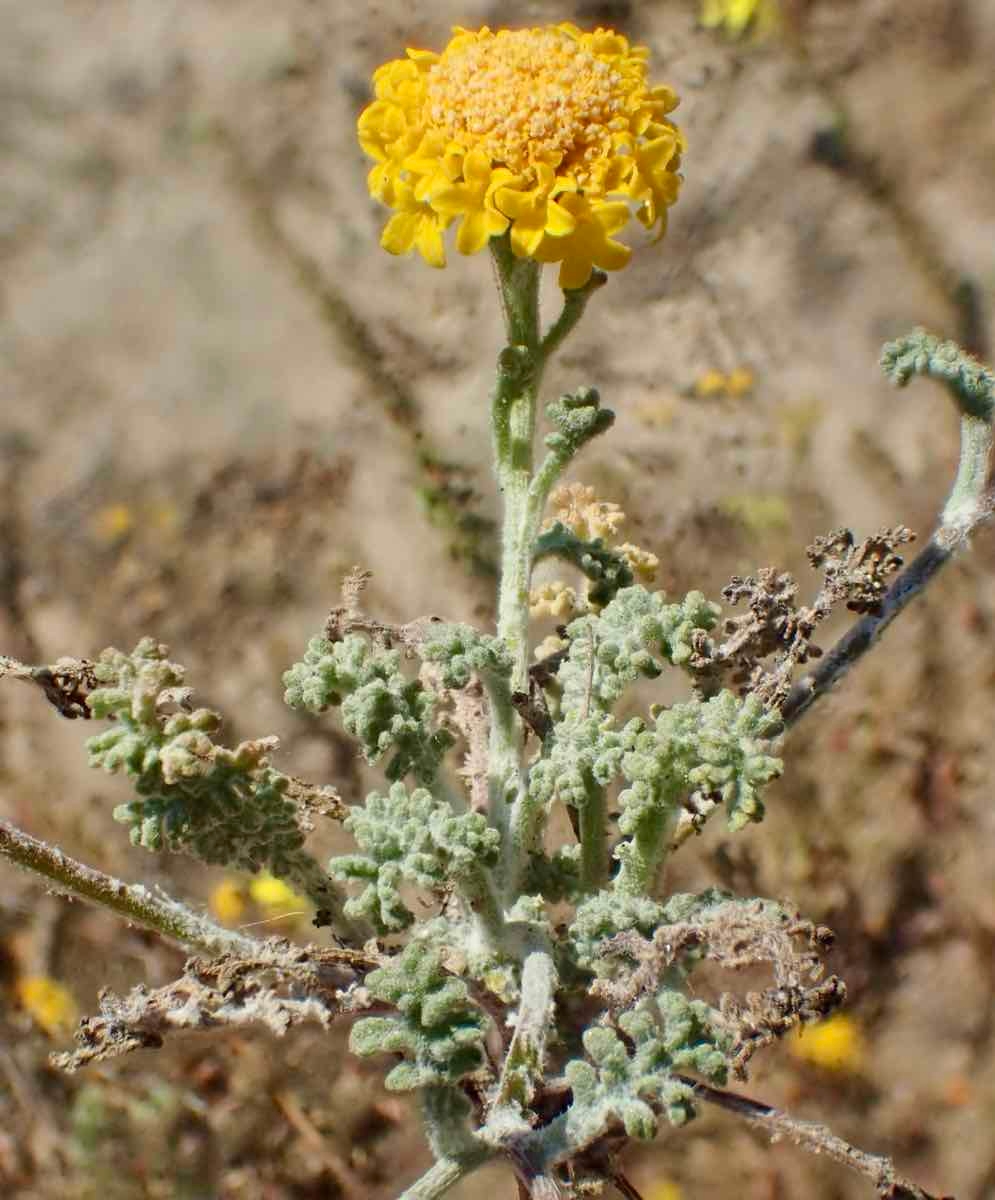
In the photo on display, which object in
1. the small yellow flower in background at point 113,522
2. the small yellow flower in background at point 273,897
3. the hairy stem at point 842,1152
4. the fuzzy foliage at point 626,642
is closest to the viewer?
the hairy stem at point 842,1152

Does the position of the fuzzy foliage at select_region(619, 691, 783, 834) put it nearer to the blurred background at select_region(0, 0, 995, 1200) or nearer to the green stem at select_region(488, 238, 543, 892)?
the green stem at select_region(488, 238, 543, 892)

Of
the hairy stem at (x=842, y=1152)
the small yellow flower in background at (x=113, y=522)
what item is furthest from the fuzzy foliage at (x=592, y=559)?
the small yellow flower in background at (x=113, y=522)

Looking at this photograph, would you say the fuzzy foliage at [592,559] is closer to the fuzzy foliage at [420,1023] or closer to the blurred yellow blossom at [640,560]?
the blurred yellow blossom at [640,560]

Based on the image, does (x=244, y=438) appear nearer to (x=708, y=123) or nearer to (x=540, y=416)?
(x=540, y=416)

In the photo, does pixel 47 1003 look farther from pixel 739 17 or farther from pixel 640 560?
pixel 739 17

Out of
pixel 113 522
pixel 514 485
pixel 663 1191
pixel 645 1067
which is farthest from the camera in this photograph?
pixel 113 522

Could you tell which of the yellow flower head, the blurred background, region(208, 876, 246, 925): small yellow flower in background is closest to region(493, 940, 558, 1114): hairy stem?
the yellow flower head

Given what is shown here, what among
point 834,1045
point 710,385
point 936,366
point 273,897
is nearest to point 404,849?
point 936,366
